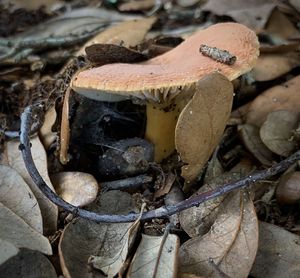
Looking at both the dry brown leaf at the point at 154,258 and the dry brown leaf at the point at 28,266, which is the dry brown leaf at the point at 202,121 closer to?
the dry brown leaf at the point at 154,258

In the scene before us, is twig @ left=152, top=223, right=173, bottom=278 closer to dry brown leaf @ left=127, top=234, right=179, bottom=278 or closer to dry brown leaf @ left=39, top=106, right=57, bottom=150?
dry brown leaf @ left=127, top=234, right=179, bottom=278

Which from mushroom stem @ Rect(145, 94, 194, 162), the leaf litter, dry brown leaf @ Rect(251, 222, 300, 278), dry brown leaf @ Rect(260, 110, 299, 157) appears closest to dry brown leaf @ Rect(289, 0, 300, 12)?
the leaf litter

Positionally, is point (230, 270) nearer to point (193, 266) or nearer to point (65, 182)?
point (193, 266)

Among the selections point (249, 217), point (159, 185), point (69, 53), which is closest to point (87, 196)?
point (159, 185)

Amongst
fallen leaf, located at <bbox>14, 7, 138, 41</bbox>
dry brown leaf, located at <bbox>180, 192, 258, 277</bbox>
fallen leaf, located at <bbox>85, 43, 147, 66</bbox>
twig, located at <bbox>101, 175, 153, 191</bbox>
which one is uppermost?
fallen leaf, located at <bbox>85, 43, 147, 66</bbox>

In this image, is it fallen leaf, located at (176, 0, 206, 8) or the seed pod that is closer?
the seed pod

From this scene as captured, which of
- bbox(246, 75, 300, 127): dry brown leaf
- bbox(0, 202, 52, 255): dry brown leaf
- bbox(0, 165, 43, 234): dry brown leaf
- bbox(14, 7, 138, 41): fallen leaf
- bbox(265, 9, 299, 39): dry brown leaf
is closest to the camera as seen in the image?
bbox(0, 202, 52, 255): dry brown leaf

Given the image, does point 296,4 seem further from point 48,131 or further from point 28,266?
point 28,266
